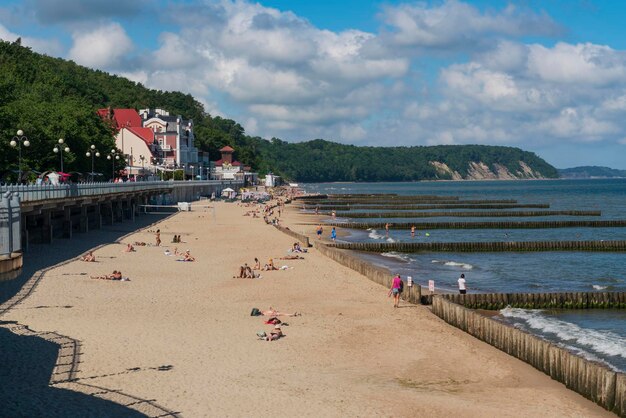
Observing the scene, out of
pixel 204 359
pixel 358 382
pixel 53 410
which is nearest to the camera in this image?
pixel 53 410

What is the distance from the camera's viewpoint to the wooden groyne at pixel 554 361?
18.3m

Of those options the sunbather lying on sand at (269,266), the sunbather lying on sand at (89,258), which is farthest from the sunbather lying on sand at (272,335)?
the sunbather lying on sand at (89,258)

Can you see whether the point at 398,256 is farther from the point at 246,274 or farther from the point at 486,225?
the point at 486,225

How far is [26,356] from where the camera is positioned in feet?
67.0

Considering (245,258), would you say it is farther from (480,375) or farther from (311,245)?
(480,375)

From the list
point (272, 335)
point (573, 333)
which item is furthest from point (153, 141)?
point (573, 333)

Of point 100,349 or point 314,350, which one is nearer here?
point 100,349

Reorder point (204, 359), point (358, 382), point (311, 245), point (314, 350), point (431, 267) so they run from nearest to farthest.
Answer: point (358, 382), point (204, 359), point (314, 350), point (431, 267), point (311, 245)

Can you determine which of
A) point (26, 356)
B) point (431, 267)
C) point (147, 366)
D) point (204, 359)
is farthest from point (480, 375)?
point (431, 267)

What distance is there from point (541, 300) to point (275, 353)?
1479cm

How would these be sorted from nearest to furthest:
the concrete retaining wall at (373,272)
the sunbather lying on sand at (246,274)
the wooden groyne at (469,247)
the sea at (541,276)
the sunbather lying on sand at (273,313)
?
the sea at (541,276)
the sunbather lying on sand at (273,313)
the concrete retaining wall at (373,272)
the sunbather lying on sand at (246,274)
the wooden groyne at (469,247)

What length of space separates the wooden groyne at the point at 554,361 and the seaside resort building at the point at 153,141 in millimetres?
97753

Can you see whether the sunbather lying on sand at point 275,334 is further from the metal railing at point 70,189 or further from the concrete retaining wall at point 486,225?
the concrete retaining wall at point 486,225

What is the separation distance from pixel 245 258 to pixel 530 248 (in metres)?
23.9
